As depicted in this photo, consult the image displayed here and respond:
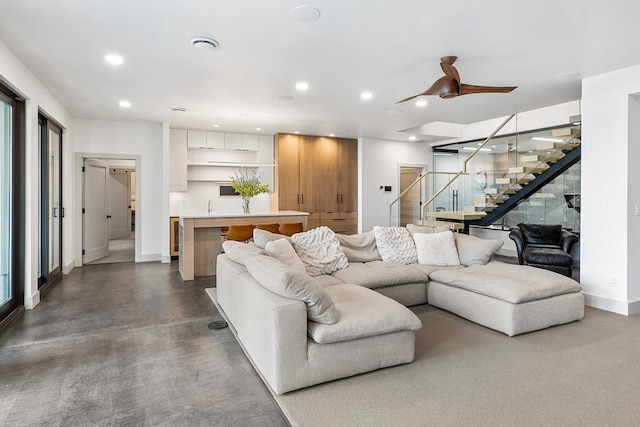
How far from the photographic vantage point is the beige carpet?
2.09 metres

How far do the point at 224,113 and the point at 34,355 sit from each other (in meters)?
4.27

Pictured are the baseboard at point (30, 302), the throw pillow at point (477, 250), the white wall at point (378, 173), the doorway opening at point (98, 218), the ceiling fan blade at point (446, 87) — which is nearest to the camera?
the ceiling fan blade at point (446, 87)

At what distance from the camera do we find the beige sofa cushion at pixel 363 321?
2447mm

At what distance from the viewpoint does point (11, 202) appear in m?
3.81

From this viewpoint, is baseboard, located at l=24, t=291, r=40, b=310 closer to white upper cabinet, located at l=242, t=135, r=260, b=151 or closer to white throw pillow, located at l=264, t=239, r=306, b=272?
white throw pillow, located at l=264, t=239, r=306, b=272

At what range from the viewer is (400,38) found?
3.31 metres

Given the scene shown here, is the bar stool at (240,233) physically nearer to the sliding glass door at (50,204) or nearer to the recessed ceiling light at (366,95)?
the sliding glass door at (50,204)

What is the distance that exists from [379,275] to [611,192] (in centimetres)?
262

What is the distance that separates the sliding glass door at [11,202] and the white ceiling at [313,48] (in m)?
0.59

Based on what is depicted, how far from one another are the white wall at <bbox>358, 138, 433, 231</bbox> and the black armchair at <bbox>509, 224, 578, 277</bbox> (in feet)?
11.1

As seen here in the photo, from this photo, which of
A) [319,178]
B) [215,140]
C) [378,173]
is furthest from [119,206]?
[378,173]

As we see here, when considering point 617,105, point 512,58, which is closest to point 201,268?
point 512,58

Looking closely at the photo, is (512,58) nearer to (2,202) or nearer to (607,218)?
(607,218)

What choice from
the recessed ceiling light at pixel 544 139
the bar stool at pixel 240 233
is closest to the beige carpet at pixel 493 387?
the bar stool at pixel 240 233
